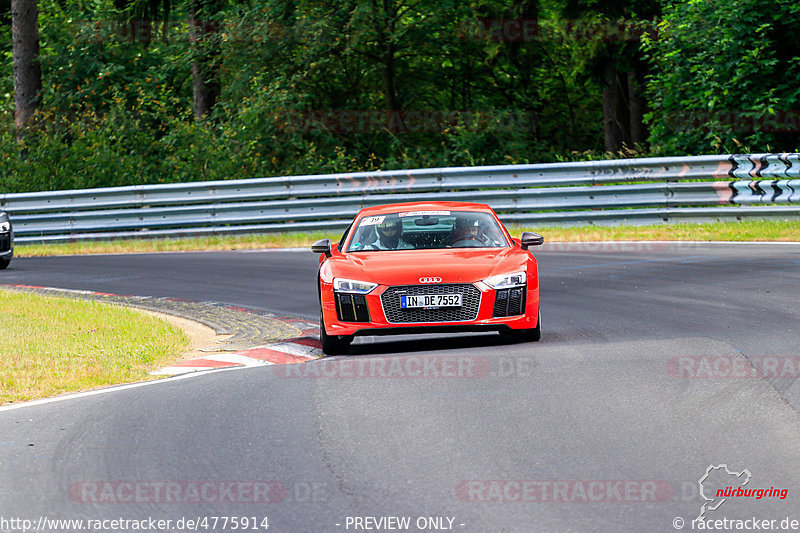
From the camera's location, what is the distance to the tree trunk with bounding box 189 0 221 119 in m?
33.1

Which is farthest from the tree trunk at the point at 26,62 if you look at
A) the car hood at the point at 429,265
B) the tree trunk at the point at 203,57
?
the car hood at the point at 429,265

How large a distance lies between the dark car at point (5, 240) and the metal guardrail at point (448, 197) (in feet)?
11.3

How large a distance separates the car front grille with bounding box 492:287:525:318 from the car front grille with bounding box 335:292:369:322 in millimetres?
1130

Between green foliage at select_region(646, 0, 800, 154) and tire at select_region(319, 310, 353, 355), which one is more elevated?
green foliage at select_region(646, 0, 800, 154)

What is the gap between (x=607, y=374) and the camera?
30.8 feet

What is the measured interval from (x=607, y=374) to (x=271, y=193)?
15.4 m

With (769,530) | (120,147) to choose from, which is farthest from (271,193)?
(769,530)

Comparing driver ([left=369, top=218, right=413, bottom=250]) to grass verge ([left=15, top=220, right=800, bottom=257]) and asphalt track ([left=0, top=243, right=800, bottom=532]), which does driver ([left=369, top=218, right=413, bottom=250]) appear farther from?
grass verge ([left=15, top=220, right=800, bottom=257])

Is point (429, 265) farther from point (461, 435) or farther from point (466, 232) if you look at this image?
point (461, 435)

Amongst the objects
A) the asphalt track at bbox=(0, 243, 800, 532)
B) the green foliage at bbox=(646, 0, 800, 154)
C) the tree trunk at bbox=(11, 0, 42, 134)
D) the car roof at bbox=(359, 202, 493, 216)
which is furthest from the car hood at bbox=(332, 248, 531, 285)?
the tree trunk at bbox=(11, 0, 42, 134)

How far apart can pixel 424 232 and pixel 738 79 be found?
15260 mm

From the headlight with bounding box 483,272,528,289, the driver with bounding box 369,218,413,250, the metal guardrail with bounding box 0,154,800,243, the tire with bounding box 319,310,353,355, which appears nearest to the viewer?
the headlight with bounding box 483,272,528,289

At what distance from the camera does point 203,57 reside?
1321 inches

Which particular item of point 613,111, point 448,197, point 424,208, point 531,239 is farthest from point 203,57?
point 531,239
